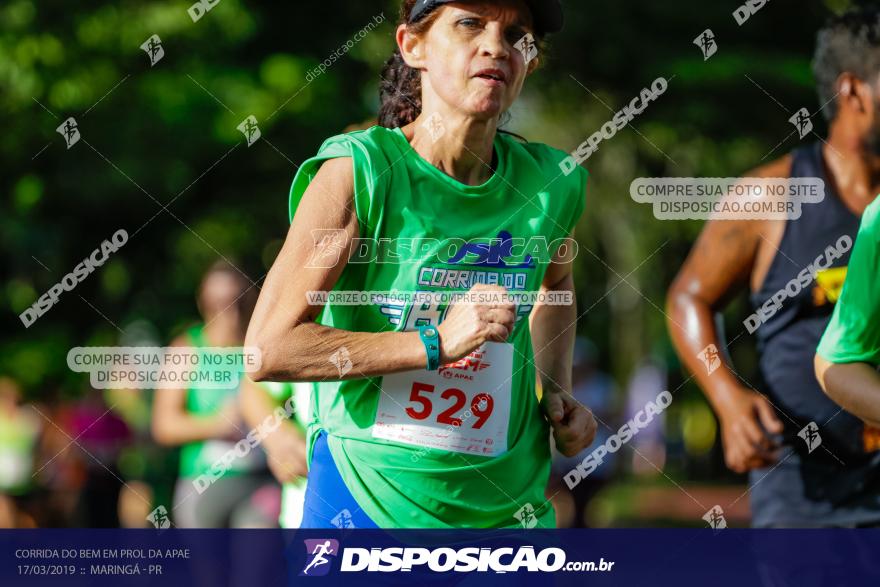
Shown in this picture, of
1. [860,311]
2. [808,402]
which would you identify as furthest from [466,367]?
[808,402]

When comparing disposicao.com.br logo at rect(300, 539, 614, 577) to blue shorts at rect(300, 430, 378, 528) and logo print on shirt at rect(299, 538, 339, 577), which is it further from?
blue shorts at rect(300, 430, 378, 528)

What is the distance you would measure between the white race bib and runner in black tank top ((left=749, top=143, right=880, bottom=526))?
1540 millimetres

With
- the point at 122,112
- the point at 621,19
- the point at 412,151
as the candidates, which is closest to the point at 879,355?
the point at 412,151

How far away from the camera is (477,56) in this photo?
3.09m

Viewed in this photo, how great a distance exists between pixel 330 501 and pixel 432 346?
0.46 meters

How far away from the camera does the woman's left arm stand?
3199mm

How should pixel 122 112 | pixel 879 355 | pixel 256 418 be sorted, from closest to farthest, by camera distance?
pixel 879 355, pixel 256 418, pixel 122 112

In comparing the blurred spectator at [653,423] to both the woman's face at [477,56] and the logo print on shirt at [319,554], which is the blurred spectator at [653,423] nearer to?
the logo print on shirt at [319,554]

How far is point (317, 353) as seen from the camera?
2973 millimetres

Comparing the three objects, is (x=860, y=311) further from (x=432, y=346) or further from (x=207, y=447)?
(x=207, y=447)

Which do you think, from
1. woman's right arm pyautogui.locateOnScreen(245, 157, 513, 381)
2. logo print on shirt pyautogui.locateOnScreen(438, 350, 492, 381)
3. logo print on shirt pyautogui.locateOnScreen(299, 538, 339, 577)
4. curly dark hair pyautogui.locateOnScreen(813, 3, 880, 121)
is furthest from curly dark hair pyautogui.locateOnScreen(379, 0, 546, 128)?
curly dark hair pyautogui.locateOnScreen(813, 3, 880, 121)

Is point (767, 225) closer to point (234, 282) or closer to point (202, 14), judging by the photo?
point (234, 282)

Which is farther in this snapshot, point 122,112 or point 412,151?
point 122,112

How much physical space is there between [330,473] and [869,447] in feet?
6.74
